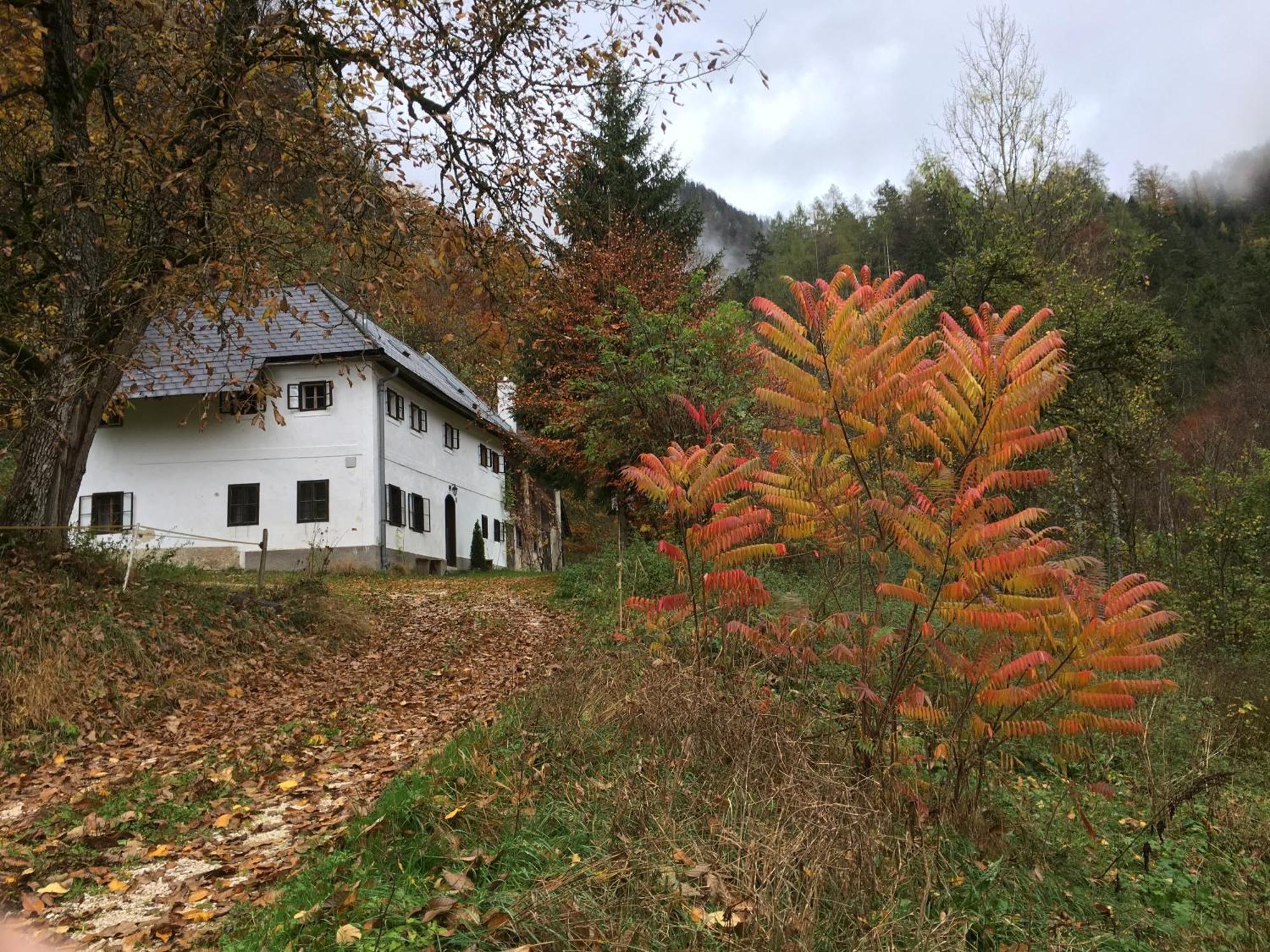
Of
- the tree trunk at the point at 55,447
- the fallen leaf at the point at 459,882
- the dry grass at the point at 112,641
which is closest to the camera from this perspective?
the fallen leaf at the point at 459,882

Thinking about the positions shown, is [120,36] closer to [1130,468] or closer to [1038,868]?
[1038,868]

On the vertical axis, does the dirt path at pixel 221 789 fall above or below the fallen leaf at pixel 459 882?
below

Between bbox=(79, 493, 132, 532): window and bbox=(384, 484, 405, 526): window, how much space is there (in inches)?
295

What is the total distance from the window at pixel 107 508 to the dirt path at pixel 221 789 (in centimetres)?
1819

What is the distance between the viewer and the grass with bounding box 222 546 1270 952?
3.72 meters

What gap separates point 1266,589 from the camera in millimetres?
12195

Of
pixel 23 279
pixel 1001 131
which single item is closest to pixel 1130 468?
pixel 1001 131

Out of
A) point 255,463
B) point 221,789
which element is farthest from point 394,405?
point 221,789

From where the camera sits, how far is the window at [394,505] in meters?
27.2

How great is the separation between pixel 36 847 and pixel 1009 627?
617 centimetres

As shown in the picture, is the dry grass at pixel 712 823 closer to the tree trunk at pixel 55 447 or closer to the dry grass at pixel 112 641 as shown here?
the dry grass at pixel 112 641

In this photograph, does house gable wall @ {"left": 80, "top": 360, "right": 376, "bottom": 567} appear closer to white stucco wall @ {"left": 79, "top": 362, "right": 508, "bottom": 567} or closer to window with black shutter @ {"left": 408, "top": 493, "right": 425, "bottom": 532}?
white stucco wall @ {"left": 79, "top": 362, "right": 508, "bottom": 567}

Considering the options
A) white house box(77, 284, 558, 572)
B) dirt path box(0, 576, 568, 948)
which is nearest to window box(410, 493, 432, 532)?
white house box(77, 284, 558, 572)

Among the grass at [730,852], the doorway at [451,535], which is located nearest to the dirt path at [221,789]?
the grass at [730,852]
